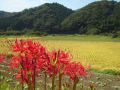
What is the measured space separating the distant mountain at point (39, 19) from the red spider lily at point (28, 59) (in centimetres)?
11510

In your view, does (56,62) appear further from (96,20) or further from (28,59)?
(96,20)

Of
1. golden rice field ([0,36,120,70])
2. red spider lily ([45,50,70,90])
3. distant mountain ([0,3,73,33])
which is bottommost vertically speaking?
golden rice field ([0,36,120,70])

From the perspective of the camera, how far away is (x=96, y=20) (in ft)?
416

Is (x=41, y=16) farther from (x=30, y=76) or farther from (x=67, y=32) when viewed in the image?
(x=30, y=76)

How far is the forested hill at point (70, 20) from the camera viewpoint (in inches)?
4537

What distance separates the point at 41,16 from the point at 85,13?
3058cm

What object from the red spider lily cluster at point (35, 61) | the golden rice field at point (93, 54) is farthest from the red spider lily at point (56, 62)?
the golden rice field at point (93, 54)

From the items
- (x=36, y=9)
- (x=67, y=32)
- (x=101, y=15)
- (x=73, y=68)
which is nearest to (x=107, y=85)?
(x=73, y=68)

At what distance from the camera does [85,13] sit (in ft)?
445

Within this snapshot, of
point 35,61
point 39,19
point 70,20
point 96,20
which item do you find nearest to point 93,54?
point 35,61

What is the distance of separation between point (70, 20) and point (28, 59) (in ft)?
430

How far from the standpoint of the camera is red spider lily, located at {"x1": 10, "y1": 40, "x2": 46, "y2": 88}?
2.38 m

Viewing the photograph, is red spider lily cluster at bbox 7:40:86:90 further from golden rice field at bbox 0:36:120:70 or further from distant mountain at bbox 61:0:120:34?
distant mountain at bbox 61:0:120:34

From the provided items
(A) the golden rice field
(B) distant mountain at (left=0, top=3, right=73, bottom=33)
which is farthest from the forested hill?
(A) the golden rice field
